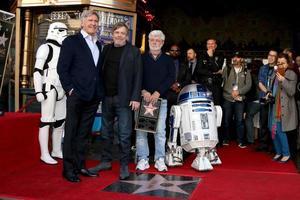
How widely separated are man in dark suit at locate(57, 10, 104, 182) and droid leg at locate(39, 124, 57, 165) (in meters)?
0.72

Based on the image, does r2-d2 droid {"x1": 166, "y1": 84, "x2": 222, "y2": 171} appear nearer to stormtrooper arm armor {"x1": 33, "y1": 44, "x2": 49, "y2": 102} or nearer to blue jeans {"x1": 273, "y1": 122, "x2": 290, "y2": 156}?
blue jeans {"x1": 273, "y1": 122, "x2": 290, "y2": 156}

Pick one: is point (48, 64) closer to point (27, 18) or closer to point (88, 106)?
point (88, 106)

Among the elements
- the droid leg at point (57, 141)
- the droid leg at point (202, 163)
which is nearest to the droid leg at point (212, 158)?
the droid leg at point (202, 163)

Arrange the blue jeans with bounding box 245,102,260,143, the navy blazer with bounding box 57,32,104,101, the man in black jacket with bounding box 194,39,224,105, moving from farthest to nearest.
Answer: the blue jeans with bounding box 245,102,260,143, the man in black jacket with bounding box 194,39,224,105, the navy blazer with bounding box 57,32,104,101

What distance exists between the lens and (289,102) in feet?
14.3

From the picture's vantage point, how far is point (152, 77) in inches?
152

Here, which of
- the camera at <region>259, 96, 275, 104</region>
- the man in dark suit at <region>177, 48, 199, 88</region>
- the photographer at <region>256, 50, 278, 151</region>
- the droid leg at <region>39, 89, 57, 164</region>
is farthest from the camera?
the man in dark suit at <region>177, 48, 199, 88</region>

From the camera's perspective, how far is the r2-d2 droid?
392 centimetres

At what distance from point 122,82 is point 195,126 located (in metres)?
0.97

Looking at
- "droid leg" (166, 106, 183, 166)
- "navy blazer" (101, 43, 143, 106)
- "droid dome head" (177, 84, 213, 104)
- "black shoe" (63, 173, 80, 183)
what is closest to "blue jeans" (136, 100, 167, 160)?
"droid leg" (166, 106, 183, 166)

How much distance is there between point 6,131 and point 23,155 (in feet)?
1.42

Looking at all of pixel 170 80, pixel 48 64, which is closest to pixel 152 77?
pixel 170 80

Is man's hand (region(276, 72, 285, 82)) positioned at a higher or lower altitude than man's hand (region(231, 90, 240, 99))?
higher

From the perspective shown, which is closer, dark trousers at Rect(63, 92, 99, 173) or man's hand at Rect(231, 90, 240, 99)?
dark trousers at Rect(63, 92, 99, 173)
